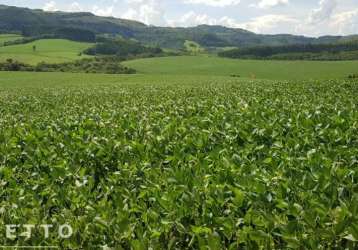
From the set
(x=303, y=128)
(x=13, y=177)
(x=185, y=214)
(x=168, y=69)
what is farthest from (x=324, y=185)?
(x=168, y=69)

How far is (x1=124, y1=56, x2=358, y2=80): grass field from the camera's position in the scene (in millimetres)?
105062

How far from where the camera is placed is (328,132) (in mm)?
9219

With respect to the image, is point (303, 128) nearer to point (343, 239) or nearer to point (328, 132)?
point (328, 132)

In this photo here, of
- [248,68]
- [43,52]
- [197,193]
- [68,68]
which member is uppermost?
[43,52]

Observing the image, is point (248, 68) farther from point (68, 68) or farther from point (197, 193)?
point (197, 193)

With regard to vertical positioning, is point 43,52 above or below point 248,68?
above

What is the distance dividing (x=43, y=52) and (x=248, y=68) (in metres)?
86.2

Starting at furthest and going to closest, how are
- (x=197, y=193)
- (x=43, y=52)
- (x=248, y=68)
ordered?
(x=43, y=52)
(x=248, y=68)
(x=197, y=193)

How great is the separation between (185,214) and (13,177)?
4127 mm

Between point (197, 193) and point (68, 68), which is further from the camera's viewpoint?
point (68, 68)

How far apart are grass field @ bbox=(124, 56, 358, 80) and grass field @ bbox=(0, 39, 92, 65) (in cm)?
2843

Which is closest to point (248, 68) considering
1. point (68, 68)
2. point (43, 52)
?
point (68, 68)

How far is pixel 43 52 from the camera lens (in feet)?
548

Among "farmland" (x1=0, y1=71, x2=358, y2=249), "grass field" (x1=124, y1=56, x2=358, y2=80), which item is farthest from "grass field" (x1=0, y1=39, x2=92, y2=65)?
"farmland" (x1=0, y1=71, x2=358, y2=249)
